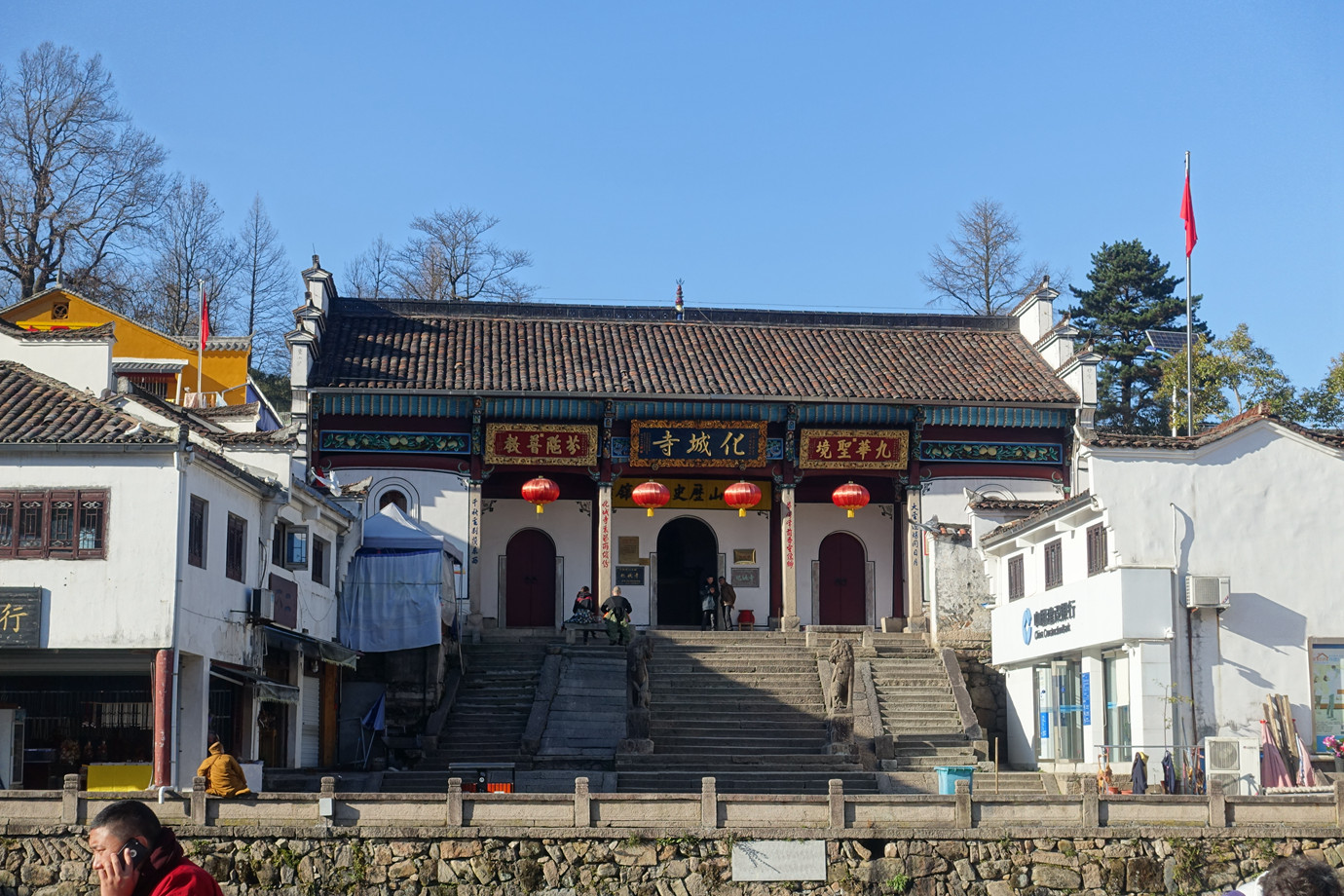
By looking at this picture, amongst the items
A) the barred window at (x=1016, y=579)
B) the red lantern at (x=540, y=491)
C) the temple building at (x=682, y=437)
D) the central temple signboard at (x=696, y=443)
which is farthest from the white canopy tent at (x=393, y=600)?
the barred window at (x=1016, y=579)

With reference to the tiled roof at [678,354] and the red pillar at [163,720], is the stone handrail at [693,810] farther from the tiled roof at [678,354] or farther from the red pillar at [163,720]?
the tiled roof at [678,354]

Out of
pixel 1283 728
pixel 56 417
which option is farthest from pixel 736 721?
pixel 56 417

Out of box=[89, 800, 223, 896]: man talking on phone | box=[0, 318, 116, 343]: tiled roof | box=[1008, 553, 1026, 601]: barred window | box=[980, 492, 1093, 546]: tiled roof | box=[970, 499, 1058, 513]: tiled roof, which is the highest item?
box=[0, 318, 116, 343]: tiled roof

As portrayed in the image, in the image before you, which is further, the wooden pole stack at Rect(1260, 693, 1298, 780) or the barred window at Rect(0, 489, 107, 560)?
the wooden pole stack at Rect(1260, 693, 1298, 780)

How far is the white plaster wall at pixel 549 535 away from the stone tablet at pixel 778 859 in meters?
14.5

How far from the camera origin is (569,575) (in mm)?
30312

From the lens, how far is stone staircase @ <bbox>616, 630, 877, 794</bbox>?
65.7 feet

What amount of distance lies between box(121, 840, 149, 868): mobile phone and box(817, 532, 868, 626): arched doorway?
2580 centimetres

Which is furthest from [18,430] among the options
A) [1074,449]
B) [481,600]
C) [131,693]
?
[1074,449]

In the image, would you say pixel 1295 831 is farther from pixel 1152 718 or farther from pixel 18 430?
pixel 18 430

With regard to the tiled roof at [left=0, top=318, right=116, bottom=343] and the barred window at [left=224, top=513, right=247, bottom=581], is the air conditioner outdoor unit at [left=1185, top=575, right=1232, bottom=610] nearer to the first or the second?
the barred window at [left=224, top=513, right=247, bottom=581]

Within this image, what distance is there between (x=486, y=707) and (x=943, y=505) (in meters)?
10.0

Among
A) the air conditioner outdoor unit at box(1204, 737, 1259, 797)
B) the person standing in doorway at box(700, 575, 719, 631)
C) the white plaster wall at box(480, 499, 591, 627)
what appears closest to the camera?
the air conditioner outdoor unit at box(1204, 737, 1259, 797)

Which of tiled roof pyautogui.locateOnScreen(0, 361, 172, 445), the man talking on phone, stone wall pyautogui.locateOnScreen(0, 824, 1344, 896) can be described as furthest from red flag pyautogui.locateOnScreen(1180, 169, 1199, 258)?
the man talking on phone
